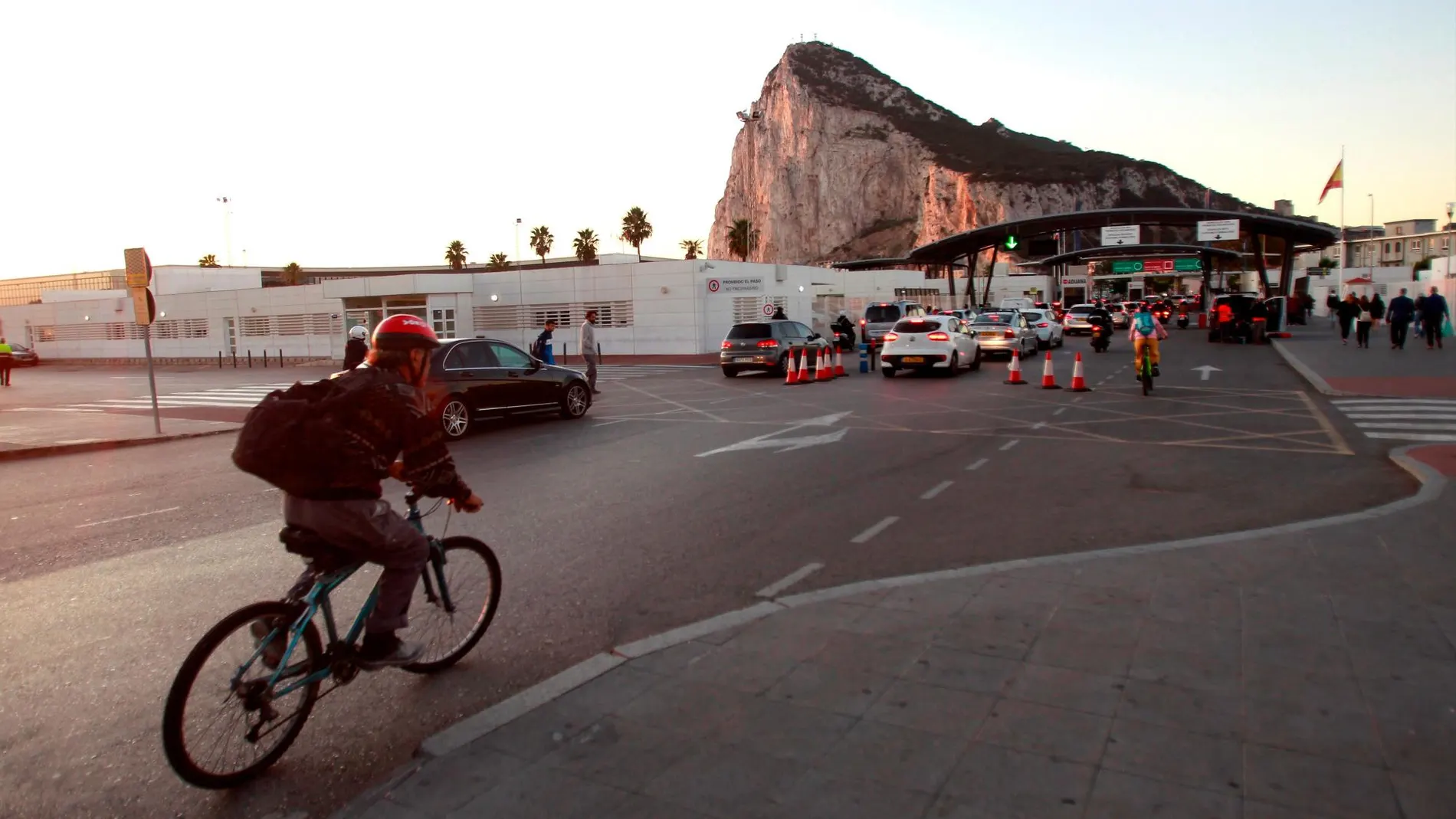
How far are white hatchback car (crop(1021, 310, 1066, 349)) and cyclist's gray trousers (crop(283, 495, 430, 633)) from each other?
1297 inches

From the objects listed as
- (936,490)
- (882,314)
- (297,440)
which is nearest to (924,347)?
(882,314)

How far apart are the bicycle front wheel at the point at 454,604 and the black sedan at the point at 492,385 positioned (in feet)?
32.8

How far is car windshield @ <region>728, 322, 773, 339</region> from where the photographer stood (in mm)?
26453

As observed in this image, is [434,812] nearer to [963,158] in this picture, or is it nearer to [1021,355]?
[1021,355]

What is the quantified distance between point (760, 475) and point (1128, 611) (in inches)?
218

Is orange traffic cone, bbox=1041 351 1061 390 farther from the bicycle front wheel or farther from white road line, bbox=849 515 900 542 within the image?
the bicycle front wheel

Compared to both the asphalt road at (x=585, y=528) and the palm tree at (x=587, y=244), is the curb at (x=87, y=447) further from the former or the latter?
the palm tree at (x=587, y=244)

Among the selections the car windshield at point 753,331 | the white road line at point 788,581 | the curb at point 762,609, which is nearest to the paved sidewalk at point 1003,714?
the curb at point 762,609

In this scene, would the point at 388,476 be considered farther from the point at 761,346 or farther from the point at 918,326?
the point at 761,346

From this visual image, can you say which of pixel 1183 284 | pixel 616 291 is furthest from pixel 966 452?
pixel 1183 284

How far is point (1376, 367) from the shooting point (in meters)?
22.5

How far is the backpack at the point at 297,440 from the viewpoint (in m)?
3.59

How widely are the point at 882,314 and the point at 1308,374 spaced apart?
762 inches

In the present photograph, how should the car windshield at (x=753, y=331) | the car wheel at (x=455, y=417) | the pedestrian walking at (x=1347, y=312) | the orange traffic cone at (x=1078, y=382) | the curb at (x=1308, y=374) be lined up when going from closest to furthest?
1. the car wheel at (x=455, y=417)
2. the curb at (x=1308, y=374)
3. the orange traffic cone at (x=1078, y=382)
4. the car windshield at (x=753, y=331)
5. the pedestrian walking at (x=1347, y=312)
